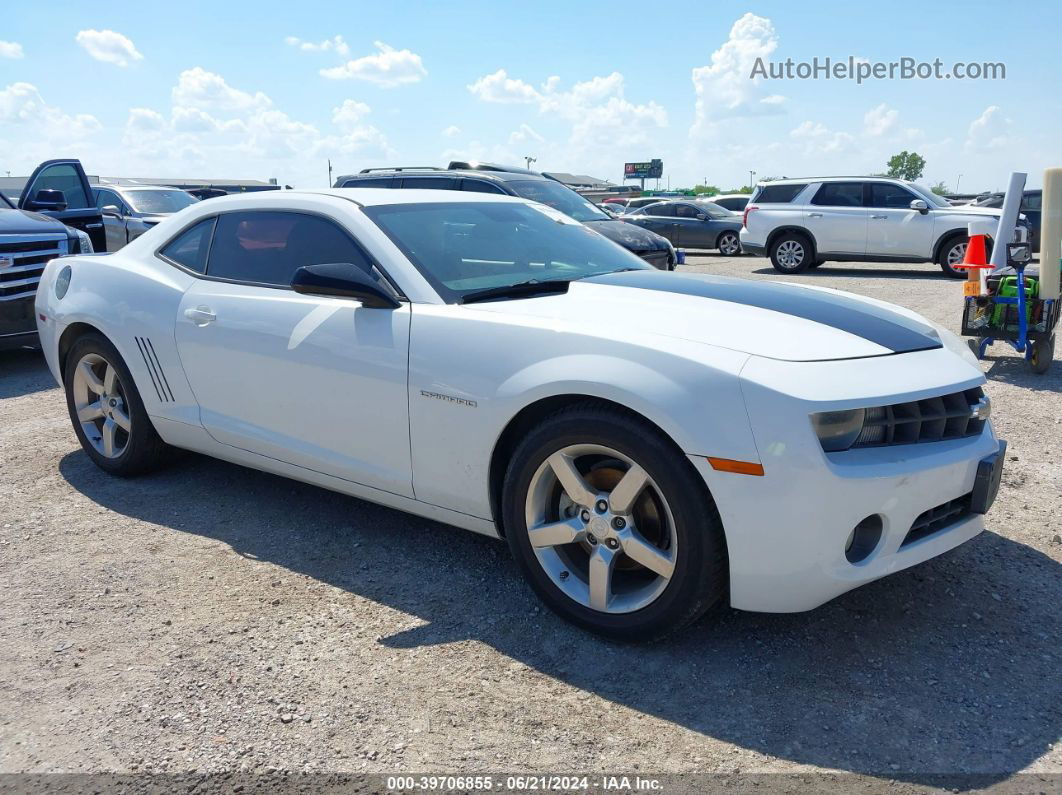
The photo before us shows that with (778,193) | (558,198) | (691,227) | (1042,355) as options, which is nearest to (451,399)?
(1042,355)

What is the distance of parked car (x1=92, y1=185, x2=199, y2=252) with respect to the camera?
44.5ft

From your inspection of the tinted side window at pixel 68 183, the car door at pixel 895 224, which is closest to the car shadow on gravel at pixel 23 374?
the tinted side window at pixel 68 183

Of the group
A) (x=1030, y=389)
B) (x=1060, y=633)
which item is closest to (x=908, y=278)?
(x=1030, y=389)

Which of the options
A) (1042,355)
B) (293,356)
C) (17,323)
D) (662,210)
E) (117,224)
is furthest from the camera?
(662,210)

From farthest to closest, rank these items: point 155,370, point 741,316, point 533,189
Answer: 1. point 533,189
2. point 155,370
3. point 741,316

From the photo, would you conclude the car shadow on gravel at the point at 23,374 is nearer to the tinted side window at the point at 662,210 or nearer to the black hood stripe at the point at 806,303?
the black hood stripe at the point at 806,303

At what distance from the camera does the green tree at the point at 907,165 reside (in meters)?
121

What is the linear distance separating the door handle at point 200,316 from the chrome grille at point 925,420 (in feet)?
9.25

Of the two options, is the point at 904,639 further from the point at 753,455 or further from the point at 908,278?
the point at 908,278

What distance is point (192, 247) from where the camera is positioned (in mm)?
4383

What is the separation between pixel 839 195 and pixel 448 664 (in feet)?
46.9

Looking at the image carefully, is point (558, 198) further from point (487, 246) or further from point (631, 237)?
point (487, 246)

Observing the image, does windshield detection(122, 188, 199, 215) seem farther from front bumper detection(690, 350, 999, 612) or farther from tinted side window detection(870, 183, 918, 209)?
front bumper detection(690, 350, 999, 612)

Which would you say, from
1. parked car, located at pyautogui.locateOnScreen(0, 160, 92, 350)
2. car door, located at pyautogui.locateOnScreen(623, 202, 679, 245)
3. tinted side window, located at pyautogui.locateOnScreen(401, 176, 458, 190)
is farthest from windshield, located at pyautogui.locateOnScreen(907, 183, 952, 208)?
parked car, located at pyautogui.locateOnScreen(0, 160, 92, 350)
